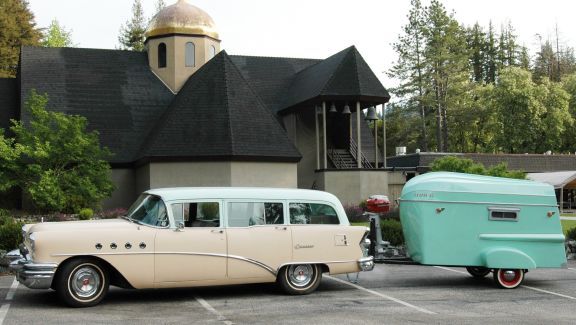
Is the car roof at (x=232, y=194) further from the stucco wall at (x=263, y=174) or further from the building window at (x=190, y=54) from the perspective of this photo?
the building window at (x=190, y=54)

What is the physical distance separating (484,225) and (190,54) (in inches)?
1028

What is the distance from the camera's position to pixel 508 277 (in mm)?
12625

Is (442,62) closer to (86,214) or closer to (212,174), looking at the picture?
(212,174)

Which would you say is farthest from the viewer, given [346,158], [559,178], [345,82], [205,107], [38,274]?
[559,178]

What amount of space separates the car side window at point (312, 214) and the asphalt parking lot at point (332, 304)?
1272 millimetres

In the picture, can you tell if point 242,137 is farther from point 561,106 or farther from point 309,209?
point 561,106

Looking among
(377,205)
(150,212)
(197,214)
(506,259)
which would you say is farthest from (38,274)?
(506,259)

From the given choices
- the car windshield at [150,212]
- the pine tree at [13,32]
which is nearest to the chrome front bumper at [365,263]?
the car windshield at [150,212]

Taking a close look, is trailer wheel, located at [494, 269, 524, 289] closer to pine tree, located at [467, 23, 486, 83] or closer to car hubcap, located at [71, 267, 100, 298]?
A: car hubcap, located at [71, 267, 100, 298]

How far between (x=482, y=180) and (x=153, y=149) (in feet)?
55.9

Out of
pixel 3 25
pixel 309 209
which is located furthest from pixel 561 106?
pixel 309 209

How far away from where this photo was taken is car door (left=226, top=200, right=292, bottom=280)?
1123cm

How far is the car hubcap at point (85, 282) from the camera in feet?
33.7

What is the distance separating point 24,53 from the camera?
111 ft
